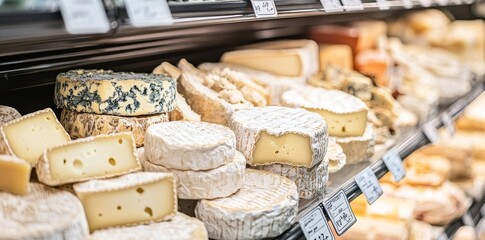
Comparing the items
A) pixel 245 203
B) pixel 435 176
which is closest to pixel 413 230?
pixel 435 176

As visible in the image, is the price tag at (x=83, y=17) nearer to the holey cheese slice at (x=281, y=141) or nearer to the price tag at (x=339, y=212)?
the holey cheese slice at (x=281, y=141)

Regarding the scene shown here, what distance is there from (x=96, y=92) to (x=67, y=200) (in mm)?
340

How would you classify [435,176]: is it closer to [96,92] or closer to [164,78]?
[164,78]

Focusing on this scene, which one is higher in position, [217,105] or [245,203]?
[217,105]

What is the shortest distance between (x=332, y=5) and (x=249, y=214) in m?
0.64

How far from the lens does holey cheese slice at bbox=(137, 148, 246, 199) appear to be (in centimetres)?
124

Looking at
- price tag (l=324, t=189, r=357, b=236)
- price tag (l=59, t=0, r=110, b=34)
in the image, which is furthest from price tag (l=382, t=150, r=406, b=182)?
price tag (l=59, t=0, r=110, b=34)

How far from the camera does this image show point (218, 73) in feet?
6.25

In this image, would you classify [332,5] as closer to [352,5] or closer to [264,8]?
[352,5]

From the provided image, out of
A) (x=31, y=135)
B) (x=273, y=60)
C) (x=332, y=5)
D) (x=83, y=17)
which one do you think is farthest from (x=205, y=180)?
(x=273, y=60)

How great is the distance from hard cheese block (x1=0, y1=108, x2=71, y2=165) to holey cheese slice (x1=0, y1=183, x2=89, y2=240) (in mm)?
97

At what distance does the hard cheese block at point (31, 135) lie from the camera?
115 centimetres

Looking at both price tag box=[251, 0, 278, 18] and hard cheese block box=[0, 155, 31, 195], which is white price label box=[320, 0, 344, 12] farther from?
hard cheese block box=[0, 155, 31, 195]

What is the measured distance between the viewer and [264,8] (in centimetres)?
136
